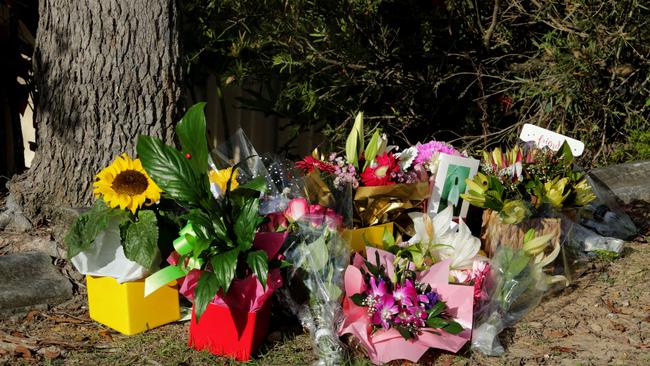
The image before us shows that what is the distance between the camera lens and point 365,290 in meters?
2.85

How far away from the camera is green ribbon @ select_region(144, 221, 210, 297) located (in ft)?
9.18

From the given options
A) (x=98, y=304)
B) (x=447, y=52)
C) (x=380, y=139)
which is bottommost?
(x=98, y=304)

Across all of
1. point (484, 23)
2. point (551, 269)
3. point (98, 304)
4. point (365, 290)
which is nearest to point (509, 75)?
point (484, 23)

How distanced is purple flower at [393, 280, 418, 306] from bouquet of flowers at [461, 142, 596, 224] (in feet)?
2.55

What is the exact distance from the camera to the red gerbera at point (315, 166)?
3.41 metres

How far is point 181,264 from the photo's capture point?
2.87 m

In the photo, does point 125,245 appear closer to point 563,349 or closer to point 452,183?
point 452,183

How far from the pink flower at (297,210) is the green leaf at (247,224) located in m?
0.26

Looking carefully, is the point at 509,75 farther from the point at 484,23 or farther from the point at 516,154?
the point at 516,154

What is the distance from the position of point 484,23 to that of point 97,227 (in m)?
3.62

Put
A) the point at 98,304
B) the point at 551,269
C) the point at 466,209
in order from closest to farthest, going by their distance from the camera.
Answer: the point at 98,304 → the point at 551,269 → the point at 466,209

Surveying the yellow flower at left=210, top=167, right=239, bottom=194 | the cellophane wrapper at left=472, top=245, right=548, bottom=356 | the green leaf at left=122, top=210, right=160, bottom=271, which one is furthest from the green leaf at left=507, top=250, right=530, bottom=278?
the green leaf at left=122, top=210, right=160, bottom=271

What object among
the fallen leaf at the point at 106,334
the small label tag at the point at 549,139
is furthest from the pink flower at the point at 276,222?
the small label tag at the point at 549,139

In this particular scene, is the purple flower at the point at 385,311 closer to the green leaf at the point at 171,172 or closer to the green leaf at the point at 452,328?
the green leaf at the point at 452,328
